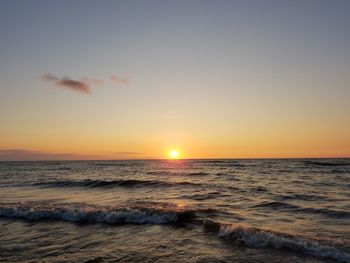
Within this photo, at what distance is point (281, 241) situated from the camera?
11.0 metres

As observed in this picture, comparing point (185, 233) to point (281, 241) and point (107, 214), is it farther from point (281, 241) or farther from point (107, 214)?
point (107, 214)

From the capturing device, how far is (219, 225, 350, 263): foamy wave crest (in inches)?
388

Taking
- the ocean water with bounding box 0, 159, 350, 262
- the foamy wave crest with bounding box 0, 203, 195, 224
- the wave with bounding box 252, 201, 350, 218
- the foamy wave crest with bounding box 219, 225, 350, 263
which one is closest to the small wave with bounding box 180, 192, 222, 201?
the ocean water with bounding box 0, 159, 350, 262

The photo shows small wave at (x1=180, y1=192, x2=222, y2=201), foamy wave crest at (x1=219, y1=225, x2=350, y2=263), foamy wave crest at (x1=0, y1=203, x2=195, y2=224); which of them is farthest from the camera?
small wave at (x1=180, y1=192, x2=222, y2=201)

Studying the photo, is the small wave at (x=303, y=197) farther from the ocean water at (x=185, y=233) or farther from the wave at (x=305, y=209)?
the wave at (x=305, y=209)

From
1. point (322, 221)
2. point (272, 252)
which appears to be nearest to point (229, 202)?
point (322, 221)

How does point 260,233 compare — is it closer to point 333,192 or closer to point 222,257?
point 222,257

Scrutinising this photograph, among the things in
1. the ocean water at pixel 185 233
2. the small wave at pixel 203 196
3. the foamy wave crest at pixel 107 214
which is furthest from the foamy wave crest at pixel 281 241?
the small wave at pixel 203 196

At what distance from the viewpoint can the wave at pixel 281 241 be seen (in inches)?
388

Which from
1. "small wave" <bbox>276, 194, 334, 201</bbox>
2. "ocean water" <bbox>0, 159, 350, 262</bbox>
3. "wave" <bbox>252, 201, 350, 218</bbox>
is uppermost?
"small wave" <bbox>276, 194, 334, 201</bbox>

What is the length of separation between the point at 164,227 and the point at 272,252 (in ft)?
16.0

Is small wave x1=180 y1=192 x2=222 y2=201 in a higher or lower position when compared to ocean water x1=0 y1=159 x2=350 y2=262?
higher

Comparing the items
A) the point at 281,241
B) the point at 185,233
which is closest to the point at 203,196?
the point at 185,233

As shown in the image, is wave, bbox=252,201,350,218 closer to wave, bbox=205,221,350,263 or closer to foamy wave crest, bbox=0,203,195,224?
foamy wave crest, bbox=0,203,195,224
